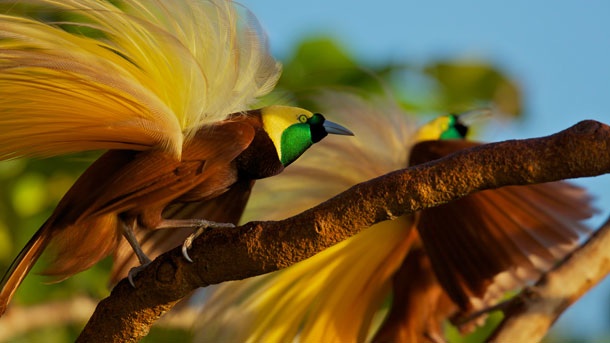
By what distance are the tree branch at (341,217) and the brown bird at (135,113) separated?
0.12 metres

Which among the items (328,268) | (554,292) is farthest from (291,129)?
(554,292)

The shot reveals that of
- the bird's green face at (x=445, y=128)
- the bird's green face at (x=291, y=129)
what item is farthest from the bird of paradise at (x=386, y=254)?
the bird's green face at (x=291, y=129)

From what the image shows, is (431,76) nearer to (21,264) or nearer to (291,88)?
(291,88)

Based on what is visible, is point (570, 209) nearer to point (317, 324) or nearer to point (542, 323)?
point (542, 323)

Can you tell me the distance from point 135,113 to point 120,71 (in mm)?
74

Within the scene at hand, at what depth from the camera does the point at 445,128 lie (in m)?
2.64

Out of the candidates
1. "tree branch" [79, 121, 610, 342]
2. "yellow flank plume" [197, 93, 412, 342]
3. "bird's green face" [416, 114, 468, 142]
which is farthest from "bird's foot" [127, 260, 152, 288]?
"bird's green face" [416, 114, 468, 142]

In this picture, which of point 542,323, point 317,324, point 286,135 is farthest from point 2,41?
point 542,323

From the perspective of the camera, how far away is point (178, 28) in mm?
1725

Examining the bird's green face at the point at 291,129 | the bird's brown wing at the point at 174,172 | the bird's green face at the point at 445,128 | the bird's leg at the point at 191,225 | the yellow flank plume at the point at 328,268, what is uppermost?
the bird's green face at the point at 291,129

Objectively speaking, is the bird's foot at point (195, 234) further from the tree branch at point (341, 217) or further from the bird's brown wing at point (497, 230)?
the bird's brown wing at point (497, 230)

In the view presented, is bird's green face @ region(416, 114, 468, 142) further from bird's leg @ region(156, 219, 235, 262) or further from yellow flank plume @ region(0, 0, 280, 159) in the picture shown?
bird's leg @ region(156, 219, 235, 262)

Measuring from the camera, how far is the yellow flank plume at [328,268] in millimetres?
2178

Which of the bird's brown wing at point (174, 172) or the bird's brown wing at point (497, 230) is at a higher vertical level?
the bird's brown wing at point (174, 172)
